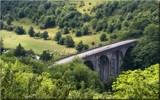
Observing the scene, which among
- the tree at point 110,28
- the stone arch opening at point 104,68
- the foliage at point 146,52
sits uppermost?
the tree at point 110,28

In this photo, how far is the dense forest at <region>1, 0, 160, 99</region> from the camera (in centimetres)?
1438

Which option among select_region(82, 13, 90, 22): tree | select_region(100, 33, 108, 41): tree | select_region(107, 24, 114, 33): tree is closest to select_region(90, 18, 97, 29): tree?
select_region(82, 13, 90, 22): tree

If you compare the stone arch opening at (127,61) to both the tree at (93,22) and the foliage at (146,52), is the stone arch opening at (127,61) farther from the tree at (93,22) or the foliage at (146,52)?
the tree at (93,22)

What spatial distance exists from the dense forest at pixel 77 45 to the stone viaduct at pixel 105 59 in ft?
8.36

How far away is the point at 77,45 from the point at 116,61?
24.2 m

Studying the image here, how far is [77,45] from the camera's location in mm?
79188

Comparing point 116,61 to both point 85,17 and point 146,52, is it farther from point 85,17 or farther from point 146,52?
point 85,17

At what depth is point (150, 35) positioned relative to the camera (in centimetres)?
6184

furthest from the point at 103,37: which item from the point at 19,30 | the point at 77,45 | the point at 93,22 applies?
the point at 19,30

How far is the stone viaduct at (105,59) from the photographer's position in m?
46.8

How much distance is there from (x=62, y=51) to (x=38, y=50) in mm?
10361

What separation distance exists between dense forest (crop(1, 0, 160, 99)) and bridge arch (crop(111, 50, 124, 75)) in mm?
1514

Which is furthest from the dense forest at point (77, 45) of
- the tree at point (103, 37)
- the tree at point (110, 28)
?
the tree at point (110, 28)

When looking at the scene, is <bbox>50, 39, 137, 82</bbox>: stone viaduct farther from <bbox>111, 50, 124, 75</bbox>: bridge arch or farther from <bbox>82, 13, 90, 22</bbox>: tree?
<bbox>82, 13, 90, 22</bbox>: tree
